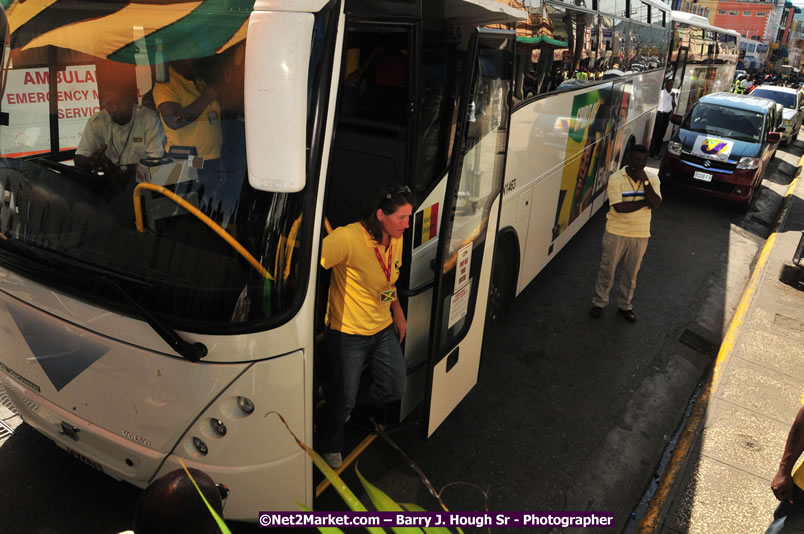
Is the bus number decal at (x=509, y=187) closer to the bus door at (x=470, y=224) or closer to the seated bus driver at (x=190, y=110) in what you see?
the bus door at (x=470, y=224)

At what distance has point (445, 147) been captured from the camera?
369 centimetres

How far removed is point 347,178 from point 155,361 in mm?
1815

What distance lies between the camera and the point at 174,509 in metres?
1.38

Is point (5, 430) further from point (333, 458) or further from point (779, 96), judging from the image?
point (779, 96)

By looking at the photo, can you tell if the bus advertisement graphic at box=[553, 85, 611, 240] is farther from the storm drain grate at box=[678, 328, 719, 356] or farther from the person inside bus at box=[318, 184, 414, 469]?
the person inside bus at box=[318, 184, 414, 469]

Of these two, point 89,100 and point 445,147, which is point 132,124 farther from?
point 445,147

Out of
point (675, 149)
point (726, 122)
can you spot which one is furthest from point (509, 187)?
point (726, 122)

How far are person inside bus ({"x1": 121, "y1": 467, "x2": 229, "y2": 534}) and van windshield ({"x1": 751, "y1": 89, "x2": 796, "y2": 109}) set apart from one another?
23.0 metres

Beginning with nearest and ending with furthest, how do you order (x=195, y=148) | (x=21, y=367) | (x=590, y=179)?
(x=195, y=148)
(x=21, y=367)
(x=590, y=179)

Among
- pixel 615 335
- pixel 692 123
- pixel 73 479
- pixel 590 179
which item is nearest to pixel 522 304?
pixel 615 335

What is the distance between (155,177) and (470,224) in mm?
2007

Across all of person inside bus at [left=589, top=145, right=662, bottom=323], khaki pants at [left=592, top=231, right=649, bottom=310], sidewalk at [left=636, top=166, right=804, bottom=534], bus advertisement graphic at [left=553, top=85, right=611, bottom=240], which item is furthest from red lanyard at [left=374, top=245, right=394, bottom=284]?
bus advertisement graphic at [left=553, top=85, right=611, bottom=240]

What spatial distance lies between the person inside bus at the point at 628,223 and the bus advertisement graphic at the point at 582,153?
810mm

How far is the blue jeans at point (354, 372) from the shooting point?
340cm
